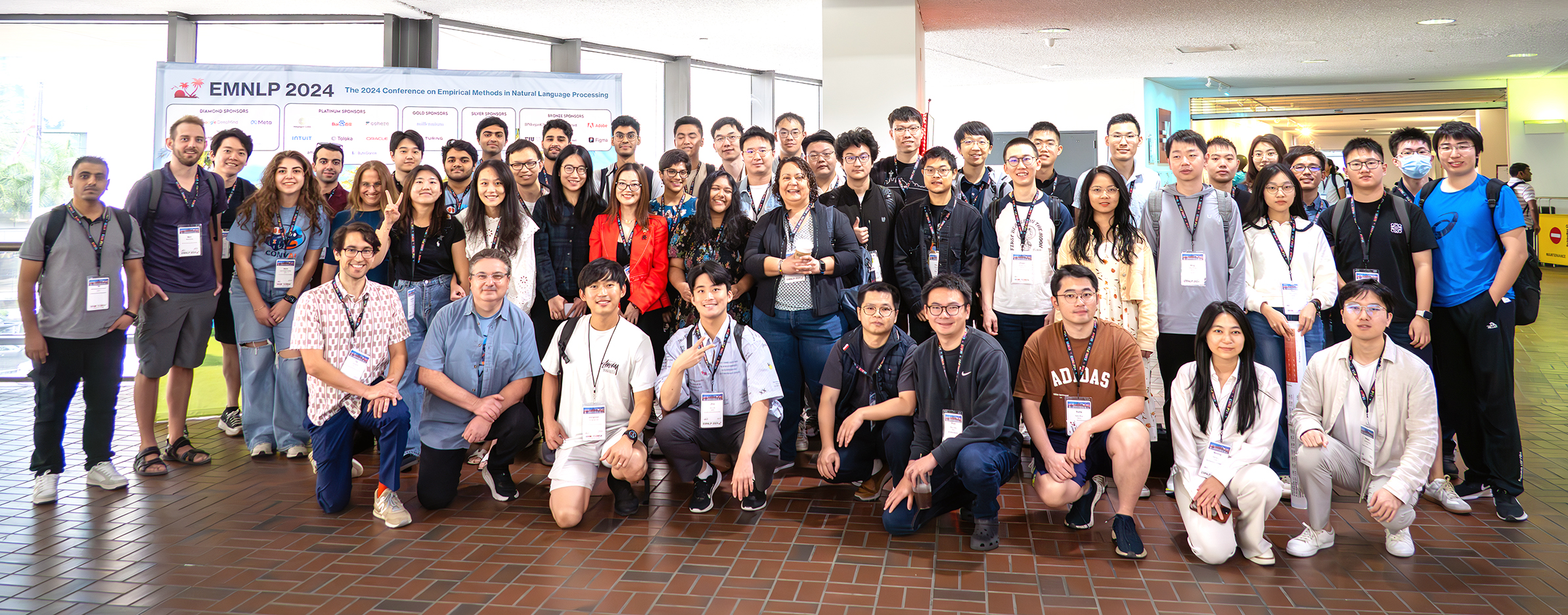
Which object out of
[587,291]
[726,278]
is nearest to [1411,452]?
[726,278]

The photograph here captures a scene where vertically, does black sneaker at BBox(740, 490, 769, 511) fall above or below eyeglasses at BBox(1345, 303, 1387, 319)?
below

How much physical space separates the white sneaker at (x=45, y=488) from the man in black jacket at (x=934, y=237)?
12.8 feet

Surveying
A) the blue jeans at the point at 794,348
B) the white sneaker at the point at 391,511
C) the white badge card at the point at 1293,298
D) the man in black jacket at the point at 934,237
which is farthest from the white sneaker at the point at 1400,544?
the white sneaker at the point at 391,511

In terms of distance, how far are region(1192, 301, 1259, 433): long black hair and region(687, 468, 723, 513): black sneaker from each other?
195cm

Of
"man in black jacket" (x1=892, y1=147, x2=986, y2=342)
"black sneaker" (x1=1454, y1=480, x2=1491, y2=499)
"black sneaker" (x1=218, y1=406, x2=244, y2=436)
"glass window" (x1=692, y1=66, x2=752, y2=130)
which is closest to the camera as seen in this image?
"black sneaker" (x1=1454, y1=480, x2=1491, y2=499)

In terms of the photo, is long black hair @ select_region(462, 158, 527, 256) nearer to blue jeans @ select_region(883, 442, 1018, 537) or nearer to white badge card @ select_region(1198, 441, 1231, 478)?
blue jeans @ select_region(883, 442, 1018, 537)

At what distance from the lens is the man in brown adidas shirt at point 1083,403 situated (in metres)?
3.35

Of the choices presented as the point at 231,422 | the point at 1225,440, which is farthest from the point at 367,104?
the point at 1225,440

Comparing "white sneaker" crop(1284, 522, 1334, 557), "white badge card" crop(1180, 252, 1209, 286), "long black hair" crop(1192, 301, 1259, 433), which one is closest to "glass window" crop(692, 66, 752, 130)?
"white badge card" crop(1180, 252, 1209, 286)

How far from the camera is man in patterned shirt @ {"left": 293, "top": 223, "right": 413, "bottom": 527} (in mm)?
3727

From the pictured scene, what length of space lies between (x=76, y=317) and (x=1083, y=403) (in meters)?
4.28

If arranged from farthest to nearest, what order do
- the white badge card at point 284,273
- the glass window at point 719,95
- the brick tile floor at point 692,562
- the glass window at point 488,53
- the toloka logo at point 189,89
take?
the glass window at point 719,95
the glass window at point 488,53
the toloka logo at point 189,89
the white badge card at point 284,273
the brick tile floor at point 692,562

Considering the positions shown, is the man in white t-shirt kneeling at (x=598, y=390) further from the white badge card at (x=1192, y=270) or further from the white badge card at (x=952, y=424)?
the white badge card at (x=1192, y=270)

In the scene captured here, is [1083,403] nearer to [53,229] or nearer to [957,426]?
[957,426]
